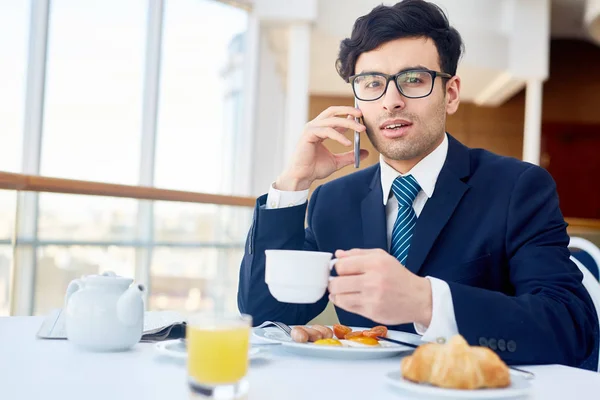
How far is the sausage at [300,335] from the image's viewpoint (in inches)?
37.4

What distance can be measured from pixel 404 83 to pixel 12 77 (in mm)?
3525

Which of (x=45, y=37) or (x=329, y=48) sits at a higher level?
(x=329, y=48)

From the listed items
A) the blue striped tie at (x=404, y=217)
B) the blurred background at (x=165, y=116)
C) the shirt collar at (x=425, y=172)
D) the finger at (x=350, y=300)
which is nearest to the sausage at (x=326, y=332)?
the finger at (x=350, y=300)

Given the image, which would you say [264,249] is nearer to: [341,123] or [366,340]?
[341,123]

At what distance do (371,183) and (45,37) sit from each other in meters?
3.51

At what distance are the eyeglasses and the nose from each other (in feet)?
0.04

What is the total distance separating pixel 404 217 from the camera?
4.48 ft

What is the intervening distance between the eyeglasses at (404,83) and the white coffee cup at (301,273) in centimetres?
59

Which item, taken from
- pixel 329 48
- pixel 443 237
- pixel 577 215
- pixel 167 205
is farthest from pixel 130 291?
pixel 577 215

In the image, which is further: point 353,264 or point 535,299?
point 535,299

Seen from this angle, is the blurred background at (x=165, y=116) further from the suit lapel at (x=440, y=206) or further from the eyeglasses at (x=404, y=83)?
the suit lapel at (x=440, y=206)

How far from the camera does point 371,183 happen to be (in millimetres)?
1557

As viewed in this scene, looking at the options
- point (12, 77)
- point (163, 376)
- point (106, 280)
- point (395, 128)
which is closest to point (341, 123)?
point (395, 128)

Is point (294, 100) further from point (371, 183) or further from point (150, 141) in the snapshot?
point (371, 183)
